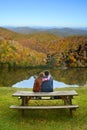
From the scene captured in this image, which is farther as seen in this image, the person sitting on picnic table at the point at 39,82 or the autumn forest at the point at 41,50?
the autumn forest at the point at 41,50

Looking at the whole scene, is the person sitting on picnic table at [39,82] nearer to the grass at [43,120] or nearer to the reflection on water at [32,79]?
the grass at [43,120]

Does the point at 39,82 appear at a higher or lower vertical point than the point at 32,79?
higher

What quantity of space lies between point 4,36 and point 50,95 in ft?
158

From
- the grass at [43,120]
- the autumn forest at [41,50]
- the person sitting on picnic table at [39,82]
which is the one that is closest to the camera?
the grass at [43,120]

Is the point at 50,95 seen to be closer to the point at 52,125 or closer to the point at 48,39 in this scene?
the point at 52,125

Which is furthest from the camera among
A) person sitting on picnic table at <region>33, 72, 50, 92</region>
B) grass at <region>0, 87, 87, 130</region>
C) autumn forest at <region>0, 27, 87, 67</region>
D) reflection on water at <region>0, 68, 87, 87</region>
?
autumn forest at <region>0, 27, 87, 67</region>

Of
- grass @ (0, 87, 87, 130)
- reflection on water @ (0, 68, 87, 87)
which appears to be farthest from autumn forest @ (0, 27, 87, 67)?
grass @ (0, 87, 87, 130)

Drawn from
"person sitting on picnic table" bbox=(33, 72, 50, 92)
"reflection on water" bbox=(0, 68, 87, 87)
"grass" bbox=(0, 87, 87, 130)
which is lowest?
"reflection on water" bbox=(0, 68, 87, 87)

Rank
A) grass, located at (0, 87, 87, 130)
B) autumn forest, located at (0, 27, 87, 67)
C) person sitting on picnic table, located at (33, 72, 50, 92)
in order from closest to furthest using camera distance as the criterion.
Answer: grass, located at (0, 87, 87, 130) < person sitting on picnic table, located at (33, 72, 50, 92) < autumn forest, located at (0, 27, 87, 67)

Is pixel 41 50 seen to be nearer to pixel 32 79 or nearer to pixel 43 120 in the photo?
pixel 32 79

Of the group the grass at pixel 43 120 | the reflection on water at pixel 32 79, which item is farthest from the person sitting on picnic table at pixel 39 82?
the reflection on water at pixel 32 79

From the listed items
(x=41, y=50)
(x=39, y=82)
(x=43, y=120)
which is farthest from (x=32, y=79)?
(x=41, y=50)

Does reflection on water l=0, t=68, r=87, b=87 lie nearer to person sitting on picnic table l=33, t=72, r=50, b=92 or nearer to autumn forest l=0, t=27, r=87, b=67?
autumn forest l=0, t=27, r=87, b=67

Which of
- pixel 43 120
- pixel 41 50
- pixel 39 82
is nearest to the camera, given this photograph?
pixel 43 120
